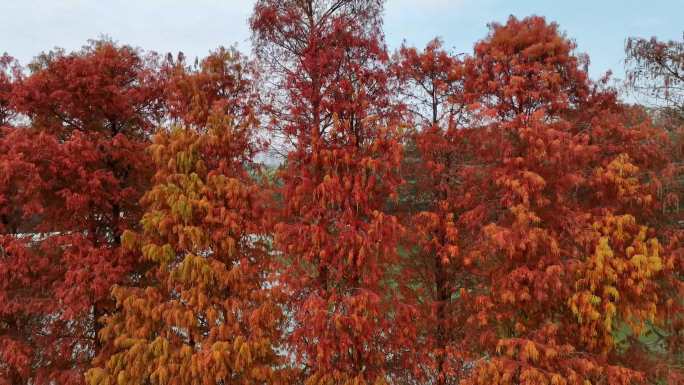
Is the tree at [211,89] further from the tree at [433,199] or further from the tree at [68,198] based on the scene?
the tree at [433,199]

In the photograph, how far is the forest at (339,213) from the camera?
8273mm

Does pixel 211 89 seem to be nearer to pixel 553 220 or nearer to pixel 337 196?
pixel 337 196

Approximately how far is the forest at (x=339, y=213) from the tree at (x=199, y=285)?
43 mm

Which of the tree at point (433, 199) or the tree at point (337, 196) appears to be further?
the tree at point (433, 199)

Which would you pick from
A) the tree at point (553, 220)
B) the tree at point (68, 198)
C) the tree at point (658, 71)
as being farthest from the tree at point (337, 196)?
the tree at point (658, 71)

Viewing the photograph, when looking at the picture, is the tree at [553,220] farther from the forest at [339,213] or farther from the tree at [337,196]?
the tree at [337,196]

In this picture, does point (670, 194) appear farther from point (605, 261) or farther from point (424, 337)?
point (424, 337)

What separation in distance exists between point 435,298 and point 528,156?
3.19 m

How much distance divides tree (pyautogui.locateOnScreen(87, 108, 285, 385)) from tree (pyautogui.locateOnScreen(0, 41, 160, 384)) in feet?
2.88

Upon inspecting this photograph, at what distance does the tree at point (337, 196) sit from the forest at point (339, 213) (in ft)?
0.14

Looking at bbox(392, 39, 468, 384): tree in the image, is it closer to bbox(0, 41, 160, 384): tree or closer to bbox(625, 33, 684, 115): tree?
bbox(625, 33, 684, 115): tree

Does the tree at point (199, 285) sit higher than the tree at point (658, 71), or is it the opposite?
the tree at point (658, 71)

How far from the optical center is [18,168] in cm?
830

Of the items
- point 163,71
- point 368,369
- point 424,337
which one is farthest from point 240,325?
point 163,71
